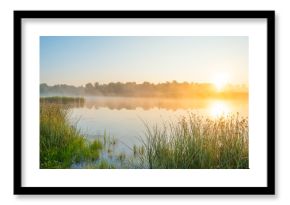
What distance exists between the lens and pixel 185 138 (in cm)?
239

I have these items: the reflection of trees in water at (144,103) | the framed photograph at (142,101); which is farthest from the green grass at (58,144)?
the reflection of trees in water at (144,103)

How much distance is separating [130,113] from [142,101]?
0.29ft

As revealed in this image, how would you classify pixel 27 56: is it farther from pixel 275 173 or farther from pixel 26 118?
pixel 275 173

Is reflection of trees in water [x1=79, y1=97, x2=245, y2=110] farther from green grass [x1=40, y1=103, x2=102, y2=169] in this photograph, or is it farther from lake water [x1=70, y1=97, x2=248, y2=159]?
green grass [x1=40, y1=103, x2=102, y2=169]

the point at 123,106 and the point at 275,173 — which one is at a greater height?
the point at 123,106

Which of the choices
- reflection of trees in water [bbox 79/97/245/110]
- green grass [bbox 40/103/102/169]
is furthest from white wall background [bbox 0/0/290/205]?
reflection of trees in water [bbox 79/97/245/110]

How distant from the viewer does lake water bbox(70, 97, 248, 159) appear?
2330 mm

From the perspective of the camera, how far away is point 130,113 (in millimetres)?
2340

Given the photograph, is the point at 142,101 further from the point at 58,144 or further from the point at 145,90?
the point at 58,144

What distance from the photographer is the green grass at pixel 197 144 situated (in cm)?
233
